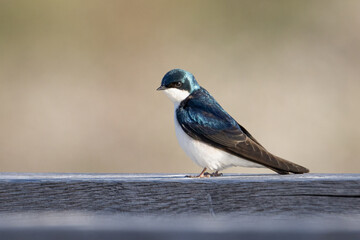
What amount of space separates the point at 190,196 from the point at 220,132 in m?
0.90

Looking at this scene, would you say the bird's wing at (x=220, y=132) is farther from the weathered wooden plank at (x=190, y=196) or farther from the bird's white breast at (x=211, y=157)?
the weathered wooden plank at (x=190, y=196)

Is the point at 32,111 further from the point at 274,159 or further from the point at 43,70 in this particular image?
the point at 274,159

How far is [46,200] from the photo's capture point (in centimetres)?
221

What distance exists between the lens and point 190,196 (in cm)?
219

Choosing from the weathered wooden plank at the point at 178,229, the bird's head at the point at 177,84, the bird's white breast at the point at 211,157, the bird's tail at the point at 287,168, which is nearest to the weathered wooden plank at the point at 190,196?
the weathered wooden plank at the point at 178,229

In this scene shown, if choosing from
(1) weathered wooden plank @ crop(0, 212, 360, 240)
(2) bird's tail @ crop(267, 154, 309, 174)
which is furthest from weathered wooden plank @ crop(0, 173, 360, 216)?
(2) bird's tail @ crop(267, 154, 309, 174)

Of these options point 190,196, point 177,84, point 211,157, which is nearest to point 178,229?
point 190,196

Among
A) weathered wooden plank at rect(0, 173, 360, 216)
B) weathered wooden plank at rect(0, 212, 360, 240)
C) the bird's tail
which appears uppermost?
the bird's tail

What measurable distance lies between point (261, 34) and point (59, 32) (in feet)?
6.45

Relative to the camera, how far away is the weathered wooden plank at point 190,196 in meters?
2.15

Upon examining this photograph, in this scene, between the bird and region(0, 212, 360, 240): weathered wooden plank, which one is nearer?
region(0, 212, 360, 240): weathered wooden plank

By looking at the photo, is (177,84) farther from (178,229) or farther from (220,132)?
(178,229)

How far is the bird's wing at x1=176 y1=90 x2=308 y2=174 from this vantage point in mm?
2744

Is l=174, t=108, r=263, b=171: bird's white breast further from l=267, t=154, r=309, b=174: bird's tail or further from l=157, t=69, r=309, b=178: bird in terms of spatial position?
l=267, t=154, r=309, b=174: bird's tail
